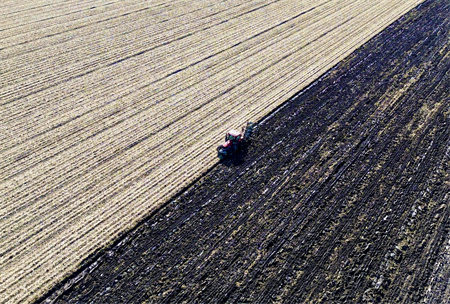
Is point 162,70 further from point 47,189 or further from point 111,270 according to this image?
point 111,270

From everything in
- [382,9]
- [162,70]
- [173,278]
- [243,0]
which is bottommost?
[173,278]

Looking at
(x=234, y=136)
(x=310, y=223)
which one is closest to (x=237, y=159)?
(x=234, y=136)

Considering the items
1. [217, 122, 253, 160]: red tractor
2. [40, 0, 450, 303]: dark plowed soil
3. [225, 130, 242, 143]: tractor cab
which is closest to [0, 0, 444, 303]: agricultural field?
[40, 0, 450, 303]: dark plowed soil

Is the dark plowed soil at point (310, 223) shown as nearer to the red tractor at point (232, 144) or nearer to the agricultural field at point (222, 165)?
the agricultural field at point (222, 165)

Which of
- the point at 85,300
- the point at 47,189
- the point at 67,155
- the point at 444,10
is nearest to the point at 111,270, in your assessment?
the point at 85,300

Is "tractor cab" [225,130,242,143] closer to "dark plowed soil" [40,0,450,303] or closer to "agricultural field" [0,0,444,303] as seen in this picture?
"dark plowed soil" [40,0,450,303]

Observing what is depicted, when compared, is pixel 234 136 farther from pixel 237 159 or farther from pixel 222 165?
pixel 222 165

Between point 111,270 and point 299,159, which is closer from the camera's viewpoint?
point 111,270
